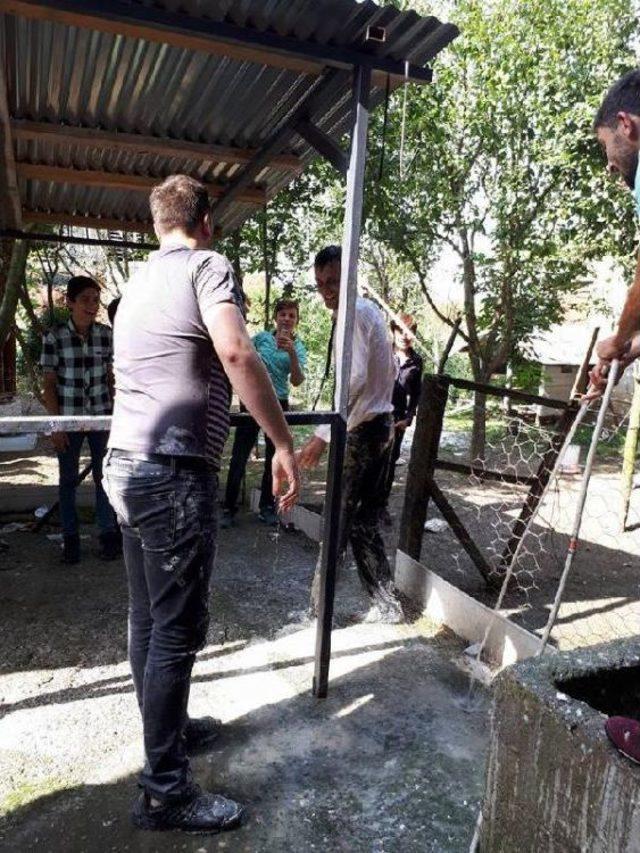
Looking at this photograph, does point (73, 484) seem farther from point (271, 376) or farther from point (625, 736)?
point (625, 736)

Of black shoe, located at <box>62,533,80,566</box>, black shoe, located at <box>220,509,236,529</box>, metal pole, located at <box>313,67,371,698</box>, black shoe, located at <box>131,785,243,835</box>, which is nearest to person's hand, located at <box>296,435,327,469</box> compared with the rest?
metal pole, located at <box>313,67,371,698</box>

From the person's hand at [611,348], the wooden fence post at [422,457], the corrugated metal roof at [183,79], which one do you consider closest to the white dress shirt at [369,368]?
the wooden fence post at [422,457]

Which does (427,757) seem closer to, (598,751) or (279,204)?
(598,751)

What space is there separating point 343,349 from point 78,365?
2.46 metres

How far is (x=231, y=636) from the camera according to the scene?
353cm

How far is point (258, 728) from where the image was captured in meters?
2.71

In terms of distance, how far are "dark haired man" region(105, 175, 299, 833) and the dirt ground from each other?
0.86 ft

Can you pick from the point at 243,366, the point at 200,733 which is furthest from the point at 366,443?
the point at 243,366

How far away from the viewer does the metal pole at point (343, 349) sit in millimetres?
2631

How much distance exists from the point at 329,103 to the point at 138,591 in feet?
7.59

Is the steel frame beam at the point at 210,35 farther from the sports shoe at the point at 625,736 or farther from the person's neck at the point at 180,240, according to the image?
the sports shoe at the point at 625,736

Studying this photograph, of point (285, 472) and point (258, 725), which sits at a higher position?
point (285, 472)

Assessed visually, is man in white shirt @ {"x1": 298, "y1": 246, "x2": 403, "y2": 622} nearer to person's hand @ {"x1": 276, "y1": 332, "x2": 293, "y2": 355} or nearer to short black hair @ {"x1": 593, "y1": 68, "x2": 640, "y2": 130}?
short black hair @ {"x1": 593, "y1": 68, "x2": 640, "y2": 130}

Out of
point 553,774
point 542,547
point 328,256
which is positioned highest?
point 328,256
